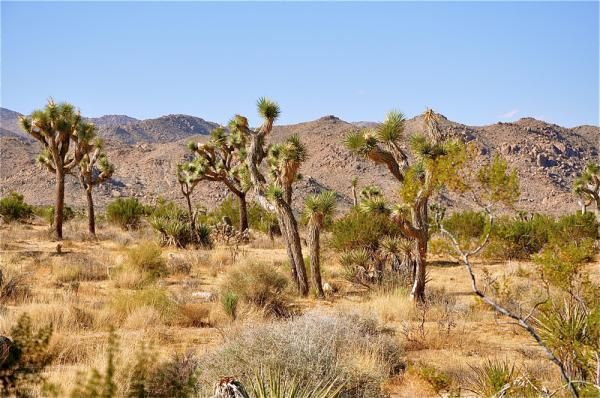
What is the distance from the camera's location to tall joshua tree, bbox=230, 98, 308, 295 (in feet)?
45.2

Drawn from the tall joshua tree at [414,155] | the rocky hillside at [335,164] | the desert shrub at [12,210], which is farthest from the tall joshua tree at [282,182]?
the rocky hillside at [335,164]

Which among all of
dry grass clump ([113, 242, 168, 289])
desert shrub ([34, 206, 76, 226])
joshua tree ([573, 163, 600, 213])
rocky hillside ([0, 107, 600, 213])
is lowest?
dry grass clump ([113, 242, 168, 289])

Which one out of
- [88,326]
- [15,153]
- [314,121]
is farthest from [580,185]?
[15,153]

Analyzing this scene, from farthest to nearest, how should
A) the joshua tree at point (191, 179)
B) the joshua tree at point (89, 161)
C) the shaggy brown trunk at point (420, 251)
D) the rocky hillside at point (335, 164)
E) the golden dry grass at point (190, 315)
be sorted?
the rocky hillside at point (335, 164)
the joshua tree at point (89, 161)
the joshua tree at point (191, 179)
the shaggy brown trunk at point (420, 251)
the golden dry grass at point (190, 315)

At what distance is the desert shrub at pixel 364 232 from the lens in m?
18.3

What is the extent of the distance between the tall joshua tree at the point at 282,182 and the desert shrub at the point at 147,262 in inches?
141

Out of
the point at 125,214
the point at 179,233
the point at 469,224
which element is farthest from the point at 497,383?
the point at 125,214

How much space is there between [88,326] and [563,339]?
24.7ft

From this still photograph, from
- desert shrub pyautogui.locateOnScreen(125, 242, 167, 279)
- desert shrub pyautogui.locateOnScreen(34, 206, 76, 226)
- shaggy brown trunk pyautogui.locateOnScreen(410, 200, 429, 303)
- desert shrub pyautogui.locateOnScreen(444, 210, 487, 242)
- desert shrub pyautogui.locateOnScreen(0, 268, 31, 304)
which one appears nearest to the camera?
desert shrub pyautogui.locateOnScreen(0, 268, 31, 304)

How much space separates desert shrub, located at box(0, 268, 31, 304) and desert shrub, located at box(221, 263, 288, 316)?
13.8 ft

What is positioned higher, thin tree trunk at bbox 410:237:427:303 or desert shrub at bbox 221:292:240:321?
thin tree trunk at bbox 410:237:427:303

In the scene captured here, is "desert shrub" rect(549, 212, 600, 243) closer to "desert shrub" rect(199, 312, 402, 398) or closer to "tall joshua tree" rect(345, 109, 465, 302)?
"tall joshua tree" rect(345, 109, 465, 302)

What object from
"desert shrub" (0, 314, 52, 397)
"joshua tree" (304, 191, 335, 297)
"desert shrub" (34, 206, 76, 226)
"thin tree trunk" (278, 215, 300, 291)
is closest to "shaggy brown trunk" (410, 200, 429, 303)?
"joshua tree" (304, 191, 335, 297)

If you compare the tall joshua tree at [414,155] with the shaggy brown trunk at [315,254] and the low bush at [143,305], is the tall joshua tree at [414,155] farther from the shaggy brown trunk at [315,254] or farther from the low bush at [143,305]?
the low bush at [143,305]
